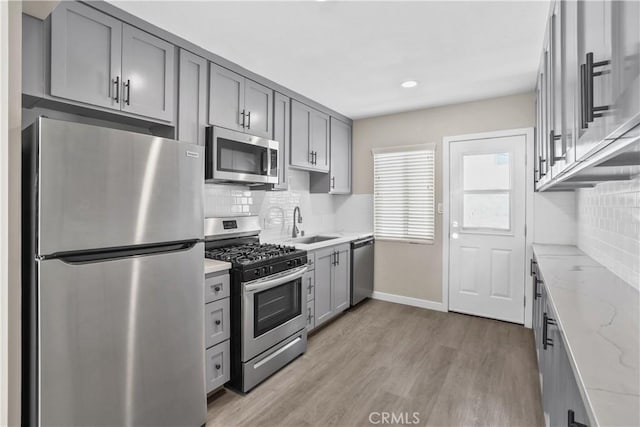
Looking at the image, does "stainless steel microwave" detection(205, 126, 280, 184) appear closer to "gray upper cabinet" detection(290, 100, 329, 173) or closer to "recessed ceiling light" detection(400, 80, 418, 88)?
"gray upper cabinet" detection(290, 100, 329, 173)

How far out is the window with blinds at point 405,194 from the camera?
13.2 feet

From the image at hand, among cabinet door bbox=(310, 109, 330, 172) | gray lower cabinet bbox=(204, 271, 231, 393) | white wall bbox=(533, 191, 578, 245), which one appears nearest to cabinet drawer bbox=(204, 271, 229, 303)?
gray lower cabinet bbox=(204, 271, 231, 393)

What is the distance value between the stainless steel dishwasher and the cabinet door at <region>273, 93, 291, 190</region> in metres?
1.28

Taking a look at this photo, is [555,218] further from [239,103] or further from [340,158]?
[239,103]

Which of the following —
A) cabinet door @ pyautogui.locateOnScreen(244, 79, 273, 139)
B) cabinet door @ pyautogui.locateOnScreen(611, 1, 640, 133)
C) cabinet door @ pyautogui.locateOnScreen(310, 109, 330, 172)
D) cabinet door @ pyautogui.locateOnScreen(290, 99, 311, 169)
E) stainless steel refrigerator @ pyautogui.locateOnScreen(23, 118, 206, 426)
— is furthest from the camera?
cabinet door @ pyautogui.locateOnScreen(310, 109, 330, 172)

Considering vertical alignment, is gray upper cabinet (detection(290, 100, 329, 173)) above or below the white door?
above

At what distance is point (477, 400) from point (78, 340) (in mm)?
2356

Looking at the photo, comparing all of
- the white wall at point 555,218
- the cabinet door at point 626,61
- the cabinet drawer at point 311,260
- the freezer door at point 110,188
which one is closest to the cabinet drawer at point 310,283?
the cabinet drawer at point 311,260

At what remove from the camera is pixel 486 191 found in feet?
12.1

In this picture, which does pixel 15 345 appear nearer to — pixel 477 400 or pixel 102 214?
pixel 102 214

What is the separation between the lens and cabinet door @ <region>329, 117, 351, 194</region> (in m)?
4.13

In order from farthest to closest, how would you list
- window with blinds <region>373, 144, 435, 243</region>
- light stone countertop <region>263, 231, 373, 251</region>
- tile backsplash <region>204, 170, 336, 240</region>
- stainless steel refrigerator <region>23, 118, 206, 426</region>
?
window with blinds <region>373, 144, 435, 243</region> → light stone countertop <region>263, 231, 373, 251</region> → tile backsplash <region>204, 170, 336, 240</region> → stainless steel refrigerator <region>23, 118, 206, 426</region>

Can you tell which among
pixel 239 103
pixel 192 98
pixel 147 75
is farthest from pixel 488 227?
pixel 147 75

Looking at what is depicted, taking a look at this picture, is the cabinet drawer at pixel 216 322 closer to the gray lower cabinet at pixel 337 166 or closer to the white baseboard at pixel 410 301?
the gray lower cabinet at pixel 337 166
